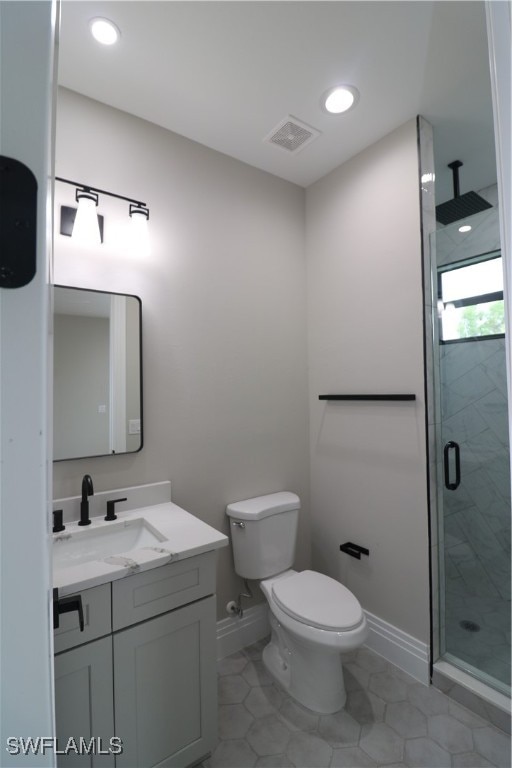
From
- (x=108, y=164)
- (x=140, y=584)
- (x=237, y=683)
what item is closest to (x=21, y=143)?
(x=140, y=584)

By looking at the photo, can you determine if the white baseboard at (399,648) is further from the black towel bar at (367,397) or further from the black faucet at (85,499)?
the black faucet at (85,499)

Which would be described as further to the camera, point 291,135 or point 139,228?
point 291,135

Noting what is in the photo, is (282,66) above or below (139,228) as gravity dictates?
above

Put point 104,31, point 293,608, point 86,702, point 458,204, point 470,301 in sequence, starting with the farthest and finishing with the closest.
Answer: point 458,204 < point 470,301 < point 293,608 < point 104,31 < point 86,702

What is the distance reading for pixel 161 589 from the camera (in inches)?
46.4

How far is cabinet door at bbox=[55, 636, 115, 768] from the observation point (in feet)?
3.32

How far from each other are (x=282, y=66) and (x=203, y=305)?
1.07 metres

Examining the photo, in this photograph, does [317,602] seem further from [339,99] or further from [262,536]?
[339,99]

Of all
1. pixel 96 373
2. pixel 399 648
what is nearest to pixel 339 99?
pixel 96 373

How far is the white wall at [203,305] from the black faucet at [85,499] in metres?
0.10

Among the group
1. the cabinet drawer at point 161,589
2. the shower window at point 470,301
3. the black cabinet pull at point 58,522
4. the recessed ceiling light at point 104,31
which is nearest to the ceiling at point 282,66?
the recessed ceiling light at point 104,31

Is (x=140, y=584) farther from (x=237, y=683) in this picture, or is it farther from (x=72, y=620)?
(x=237, y=683)

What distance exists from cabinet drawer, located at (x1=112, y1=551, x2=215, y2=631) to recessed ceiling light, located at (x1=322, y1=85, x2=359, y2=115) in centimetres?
203

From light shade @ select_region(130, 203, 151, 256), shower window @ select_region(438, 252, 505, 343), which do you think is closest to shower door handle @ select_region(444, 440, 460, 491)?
shower window @ select_region(438, 252, 505, 343)
